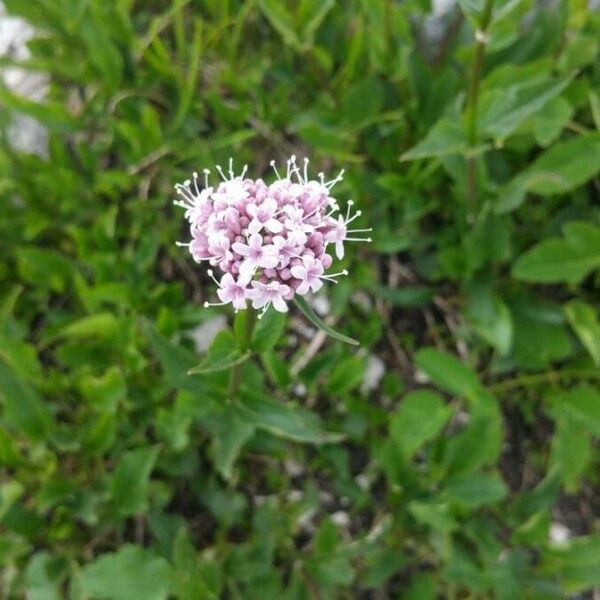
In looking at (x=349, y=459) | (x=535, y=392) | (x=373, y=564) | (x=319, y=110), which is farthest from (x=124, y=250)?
(x=535, y=392)

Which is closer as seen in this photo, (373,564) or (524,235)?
(373,564)

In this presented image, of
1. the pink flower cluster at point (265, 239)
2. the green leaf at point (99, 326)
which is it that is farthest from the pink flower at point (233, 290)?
the green leaf at point (99, 326)

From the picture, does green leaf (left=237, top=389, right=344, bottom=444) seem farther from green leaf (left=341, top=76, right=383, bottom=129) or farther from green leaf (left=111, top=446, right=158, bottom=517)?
green leaf (left=341, top=76, right=383, bottom=129)

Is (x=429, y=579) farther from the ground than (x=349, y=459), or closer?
closer

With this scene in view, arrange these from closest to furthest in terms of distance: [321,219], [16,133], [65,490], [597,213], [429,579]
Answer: [321,219] < [65,490] < [429,579] < [597,213] < [16,133]

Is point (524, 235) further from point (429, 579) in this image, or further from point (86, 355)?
point (86, 355)

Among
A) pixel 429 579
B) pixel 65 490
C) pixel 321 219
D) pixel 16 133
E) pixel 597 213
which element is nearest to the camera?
pixel 321 219

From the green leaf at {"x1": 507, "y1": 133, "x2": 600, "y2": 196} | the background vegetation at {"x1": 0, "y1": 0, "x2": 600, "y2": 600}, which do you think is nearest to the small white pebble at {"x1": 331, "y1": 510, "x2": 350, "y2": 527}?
the background vegetation at {"x1": 0, "y1": 0, "x2": 600, "y2": 600}

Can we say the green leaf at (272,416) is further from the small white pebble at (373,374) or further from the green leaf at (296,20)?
the green leaf at (296,20)
